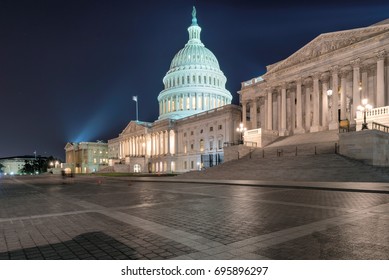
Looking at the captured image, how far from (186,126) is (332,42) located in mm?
48977

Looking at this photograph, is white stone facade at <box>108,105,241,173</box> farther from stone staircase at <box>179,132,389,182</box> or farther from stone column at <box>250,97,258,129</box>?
stone staircase at <box>179,132,389,182</box>

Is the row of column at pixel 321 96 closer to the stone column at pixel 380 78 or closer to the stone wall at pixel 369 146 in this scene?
the stone column at pixel 380 78

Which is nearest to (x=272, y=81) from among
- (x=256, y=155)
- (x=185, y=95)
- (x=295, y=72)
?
(x=295, y=72)

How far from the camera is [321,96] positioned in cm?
Answer: 4903

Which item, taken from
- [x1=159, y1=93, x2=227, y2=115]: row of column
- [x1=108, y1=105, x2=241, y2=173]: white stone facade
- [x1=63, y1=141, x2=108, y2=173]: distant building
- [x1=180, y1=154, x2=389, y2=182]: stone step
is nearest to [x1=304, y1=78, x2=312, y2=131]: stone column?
[x1=180, y1=154, x2=389, y2=182]: stone step

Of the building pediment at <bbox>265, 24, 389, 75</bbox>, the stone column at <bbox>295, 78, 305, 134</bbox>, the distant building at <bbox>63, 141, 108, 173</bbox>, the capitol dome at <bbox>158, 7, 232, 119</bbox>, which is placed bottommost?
the distant building at <bbox>63, 141, 108, 173</bbox>

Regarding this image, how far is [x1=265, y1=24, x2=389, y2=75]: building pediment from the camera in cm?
3909

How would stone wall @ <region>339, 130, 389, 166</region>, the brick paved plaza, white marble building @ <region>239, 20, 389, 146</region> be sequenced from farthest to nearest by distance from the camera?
white marble building @ <region>239, 20, 389, 146</region>, stone wall @ <region>339, 130, 389, 166</region>, the brick paved plaza

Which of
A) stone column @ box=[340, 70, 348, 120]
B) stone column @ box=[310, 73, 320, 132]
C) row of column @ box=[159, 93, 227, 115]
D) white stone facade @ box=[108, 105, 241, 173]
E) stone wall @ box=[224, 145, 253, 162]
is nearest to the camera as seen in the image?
stone wall @ box=[224, 145, 253, 162]

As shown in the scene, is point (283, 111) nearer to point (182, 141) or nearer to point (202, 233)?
point (182, 141)

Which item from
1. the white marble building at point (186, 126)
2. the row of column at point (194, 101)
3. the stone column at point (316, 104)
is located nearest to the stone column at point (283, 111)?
the stone column at point (316, 104)

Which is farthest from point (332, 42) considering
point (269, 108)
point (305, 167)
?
point (305, 167)

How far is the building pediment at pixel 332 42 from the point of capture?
39.1 metres

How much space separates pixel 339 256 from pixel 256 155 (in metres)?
35.9
